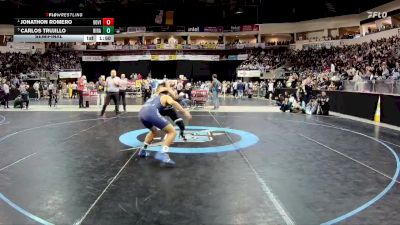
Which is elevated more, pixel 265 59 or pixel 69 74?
pixel 265 59

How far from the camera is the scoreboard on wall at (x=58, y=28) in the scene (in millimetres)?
16531

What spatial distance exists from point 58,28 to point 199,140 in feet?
34.0

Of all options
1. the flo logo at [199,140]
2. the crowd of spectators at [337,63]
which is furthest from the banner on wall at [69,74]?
the flo logo at [199,140]

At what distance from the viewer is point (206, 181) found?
552 centimetres

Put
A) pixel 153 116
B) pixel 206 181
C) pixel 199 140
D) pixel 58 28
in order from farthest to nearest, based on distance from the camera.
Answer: pixel 58 28
pixel 199 140
pixel 153 116
pixel 206 181

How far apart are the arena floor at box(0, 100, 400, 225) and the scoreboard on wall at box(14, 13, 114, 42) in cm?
760

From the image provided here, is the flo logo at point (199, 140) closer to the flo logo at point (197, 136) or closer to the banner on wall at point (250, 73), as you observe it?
the flo logo at point (197, 136)

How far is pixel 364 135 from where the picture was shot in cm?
1052

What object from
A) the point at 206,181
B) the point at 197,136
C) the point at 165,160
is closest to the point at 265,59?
the point at 197,136

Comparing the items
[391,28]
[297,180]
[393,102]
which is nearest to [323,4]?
[391,28]

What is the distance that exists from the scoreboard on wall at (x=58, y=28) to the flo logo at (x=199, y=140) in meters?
7.82

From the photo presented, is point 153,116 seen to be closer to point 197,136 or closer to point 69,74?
A: point 197,136

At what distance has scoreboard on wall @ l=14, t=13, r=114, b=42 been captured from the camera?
16531 millimetres

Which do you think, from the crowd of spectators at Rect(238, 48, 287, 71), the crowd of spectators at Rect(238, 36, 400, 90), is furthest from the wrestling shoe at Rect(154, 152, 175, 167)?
the crowd of spectators at Rect(238, 48, 287, 71)
